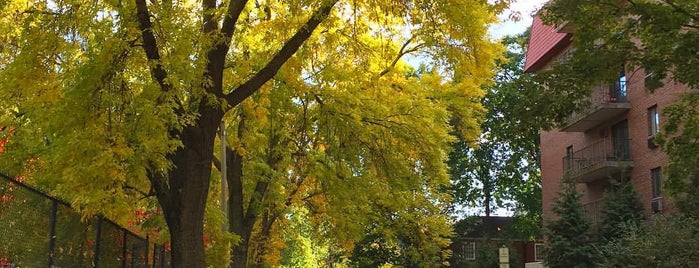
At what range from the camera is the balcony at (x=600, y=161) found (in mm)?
29891

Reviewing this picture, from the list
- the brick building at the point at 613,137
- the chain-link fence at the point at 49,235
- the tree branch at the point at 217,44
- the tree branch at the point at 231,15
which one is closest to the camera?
the chain-link fence at the point at 49,235

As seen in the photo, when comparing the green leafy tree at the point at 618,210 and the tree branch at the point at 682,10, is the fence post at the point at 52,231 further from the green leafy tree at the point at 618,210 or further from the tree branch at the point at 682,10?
the green leafy tree at the point at 618,210

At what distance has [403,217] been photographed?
2492 centimetres

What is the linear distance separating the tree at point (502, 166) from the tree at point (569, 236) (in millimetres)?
18454

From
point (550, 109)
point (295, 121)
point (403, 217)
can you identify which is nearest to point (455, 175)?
point (403, 217)

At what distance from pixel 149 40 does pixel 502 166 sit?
42.2 metres

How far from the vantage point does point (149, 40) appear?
1277 cm

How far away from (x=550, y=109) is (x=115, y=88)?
698 centimetres

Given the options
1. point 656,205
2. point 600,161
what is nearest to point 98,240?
point 656,205

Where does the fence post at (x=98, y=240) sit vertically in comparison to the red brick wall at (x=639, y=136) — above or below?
below

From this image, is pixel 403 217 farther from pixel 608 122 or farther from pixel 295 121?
pixel 608 122

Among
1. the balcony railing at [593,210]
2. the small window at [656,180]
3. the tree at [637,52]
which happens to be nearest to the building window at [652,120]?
the small window at [656,180]

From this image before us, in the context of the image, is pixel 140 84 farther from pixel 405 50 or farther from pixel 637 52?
pixel 405 50

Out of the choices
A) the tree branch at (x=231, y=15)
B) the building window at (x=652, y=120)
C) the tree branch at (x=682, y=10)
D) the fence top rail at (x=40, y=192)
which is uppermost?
the building window at (x=652, y=120)
